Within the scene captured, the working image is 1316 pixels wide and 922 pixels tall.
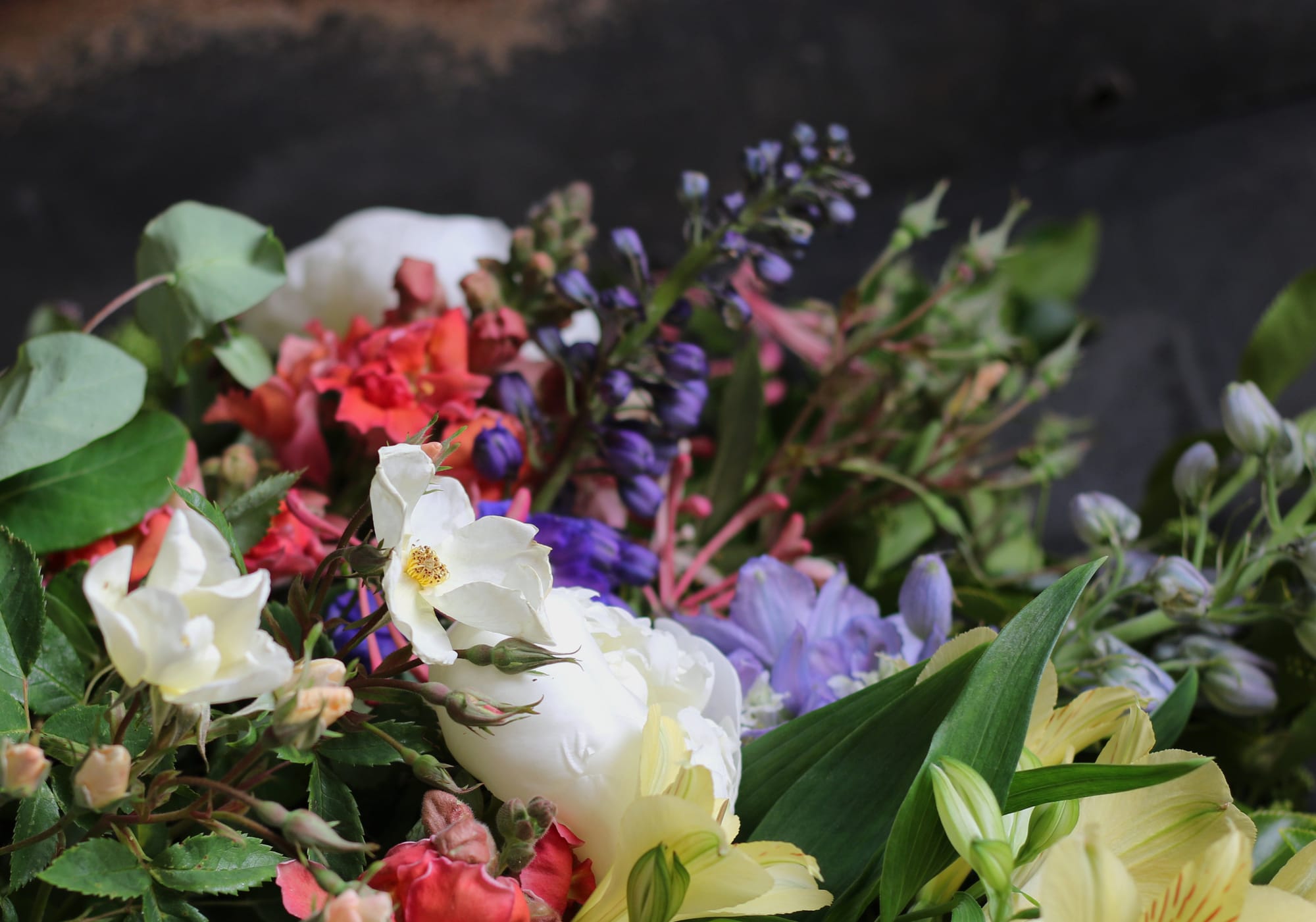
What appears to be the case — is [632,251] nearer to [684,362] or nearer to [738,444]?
[684,362]

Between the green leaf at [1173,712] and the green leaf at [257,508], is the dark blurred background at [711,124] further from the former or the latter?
the green leaf at [257,508]

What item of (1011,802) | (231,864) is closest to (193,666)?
(231,864)

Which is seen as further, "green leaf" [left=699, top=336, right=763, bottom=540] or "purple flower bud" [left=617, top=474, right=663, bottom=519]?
"green leaf" [left=699, top=336, right=763, bottom=540]

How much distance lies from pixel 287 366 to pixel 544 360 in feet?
0.40

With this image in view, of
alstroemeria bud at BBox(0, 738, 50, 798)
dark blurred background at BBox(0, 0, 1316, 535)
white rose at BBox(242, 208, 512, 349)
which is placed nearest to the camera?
alstroemeria bud at BBox(0, 738, 50, 798)

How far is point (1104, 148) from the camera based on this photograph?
1.02m

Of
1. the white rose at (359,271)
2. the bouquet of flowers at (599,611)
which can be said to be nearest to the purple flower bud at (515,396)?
the bouquet of flowers at (599,611)

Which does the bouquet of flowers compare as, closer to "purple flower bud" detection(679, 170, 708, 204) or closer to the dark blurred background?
"purple flower bud" detection(679, 170, 708, 204)

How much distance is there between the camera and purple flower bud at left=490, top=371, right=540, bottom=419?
0.46m

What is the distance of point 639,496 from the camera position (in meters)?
0.47

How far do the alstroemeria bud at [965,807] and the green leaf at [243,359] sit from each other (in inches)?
13.6

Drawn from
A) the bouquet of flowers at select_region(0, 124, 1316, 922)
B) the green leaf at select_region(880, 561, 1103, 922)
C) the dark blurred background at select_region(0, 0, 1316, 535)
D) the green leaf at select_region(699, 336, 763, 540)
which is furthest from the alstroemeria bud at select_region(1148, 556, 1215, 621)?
the dark blurred background at select_region(0, 0, 1316, 535)

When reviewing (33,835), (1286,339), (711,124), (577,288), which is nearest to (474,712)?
(33,835)

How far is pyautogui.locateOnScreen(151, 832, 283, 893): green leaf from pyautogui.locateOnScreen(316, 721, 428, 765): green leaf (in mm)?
32
